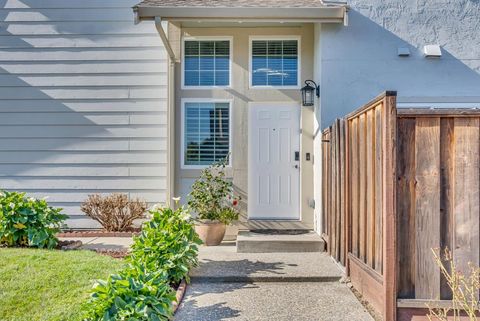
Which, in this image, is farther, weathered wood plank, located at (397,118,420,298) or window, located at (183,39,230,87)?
window, located at (183,39,230,87)

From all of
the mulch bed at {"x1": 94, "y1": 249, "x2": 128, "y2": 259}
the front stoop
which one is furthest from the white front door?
the mulch bed at {"x1": 94, "y1": 249, "x2": 128, "y2": 259}

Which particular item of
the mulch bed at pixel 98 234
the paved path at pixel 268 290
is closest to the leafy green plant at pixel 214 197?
the paved path at pixel 268 290

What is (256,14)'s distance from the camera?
5703mm

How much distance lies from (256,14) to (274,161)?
2.27 metres

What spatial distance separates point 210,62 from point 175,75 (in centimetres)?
62

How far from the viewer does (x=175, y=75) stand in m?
6.64

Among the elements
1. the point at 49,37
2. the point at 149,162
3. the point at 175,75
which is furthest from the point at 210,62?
the point at 49,37

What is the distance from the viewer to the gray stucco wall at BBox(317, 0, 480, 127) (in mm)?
5895

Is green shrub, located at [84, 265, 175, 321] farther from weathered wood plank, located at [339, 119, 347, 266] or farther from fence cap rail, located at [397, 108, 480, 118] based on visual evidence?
fence cap rail, located at [397, 108, 480, 118]

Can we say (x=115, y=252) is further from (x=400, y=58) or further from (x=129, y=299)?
(x=400, y=58)

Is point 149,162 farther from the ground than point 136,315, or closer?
farther from the ground

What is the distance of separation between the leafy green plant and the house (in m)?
0.18

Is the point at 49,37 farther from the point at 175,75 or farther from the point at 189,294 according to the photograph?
the point at 189,294

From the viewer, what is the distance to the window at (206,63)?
666 cm
